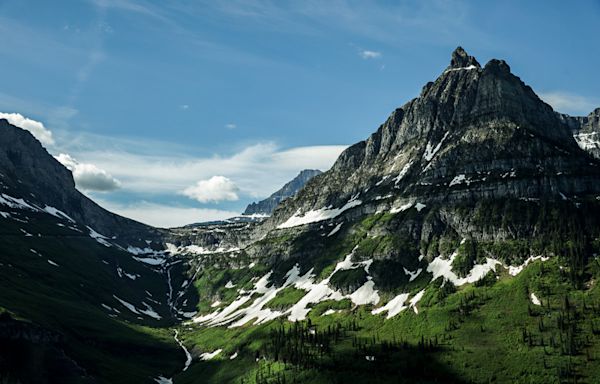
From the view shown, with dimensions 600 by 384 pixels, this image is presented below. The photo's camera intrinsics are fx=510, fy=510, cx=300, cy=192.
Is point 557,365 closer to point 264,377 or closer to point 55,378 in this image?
point 264,377

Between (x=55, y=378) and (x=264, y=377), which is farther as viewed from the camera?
(x=264, y=377)

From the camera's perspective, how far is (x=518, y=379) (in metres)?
165

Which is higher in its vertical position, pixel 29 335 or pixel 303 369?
pixel 29 335

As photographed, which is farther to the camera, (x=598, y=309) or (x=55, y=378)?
(x=598, y=309)

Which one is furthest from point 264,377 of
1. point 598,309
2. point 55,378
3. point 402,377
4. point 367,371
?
point 598,309

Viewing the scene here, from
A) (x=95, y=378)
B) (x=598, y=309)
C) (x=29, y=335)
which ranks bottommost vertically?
(x=95, y=378)

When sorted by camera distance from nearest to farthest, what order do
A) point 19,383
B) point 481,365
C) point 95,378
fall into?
point 19,383
point 481,365
point 95,378

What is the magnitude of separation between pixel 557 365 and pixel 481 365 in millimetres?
23862

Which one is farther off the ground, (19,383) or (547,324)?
(547,324)

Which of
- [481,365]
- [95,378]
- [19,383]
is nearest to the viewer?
[19,383]

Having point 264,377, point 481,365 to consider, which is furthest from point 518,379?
point 264,377

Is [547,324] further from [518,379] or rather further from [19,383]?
[19,383]

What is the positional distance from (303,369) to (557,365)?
88.4 meters

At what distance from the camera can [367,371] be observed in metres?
185
